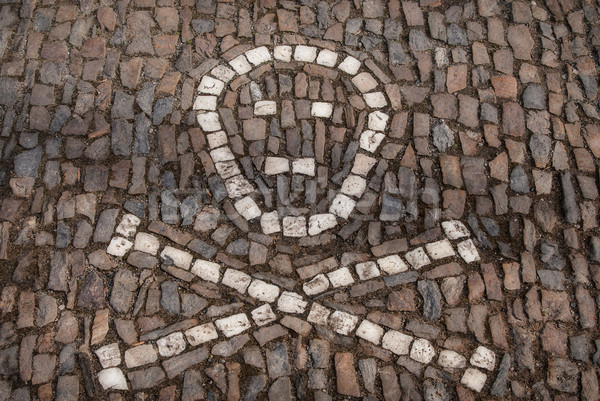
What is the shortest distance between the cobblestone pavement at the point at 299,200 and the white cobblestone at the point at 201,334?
0.01 meters

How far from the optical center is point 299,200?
438 cm

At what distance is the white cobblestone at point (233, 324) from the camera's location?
385cm

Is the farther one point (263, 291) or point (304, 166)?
point (304, 166)

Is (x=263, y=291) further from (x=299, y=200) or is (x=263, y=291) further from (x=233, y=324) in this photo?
(x=299, y=200)

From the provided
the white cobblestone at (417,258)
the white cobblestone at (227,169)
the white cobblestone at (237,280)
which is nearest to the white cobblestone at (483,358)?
the white cobblestone at (417,258)

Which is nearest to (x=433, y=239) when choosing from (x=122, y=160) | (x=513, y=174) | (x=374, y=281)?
(x=374, y=281)

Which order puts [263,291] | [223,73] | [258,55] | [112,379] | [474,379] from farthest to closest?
[258,55] → [223,73] → [263,291] → [474,379] → [112,379]

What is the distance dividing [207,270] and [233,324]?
1.44ft

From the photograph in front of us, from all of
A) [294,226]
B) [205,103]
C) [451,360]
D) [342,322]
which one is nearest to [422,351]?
[451,360]

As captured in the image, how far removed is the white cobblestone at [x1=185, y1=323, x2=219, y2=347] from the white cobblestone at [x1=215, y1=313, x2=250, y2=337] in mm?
49

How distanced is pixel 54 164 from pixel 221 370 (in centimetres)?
200

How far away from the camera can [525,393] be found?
374 centimetres

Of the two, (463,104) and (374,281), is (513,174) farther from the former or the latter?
(374,281)

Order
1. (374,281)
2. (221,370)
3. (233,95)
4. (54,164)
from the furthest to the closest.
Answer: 1. (233,95)
2. (54,164)
3. (374,281)
4. (221,370)
